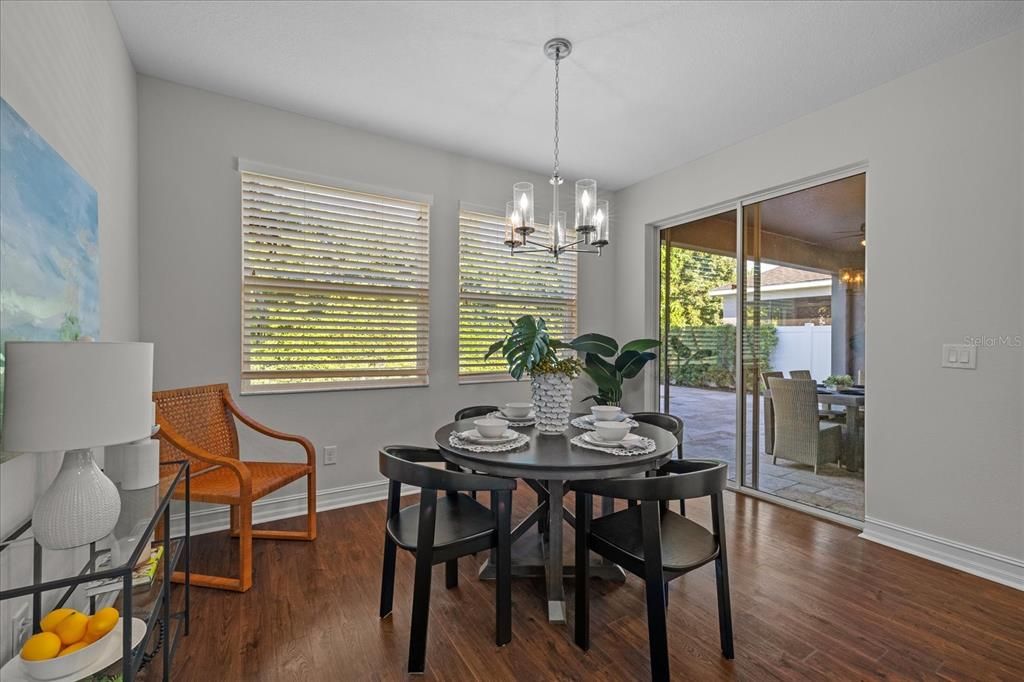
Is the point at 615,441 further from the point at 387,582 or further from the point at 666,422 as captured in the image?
the point at 387,582

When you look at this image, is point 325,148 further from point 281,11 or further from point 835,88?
point 835,88

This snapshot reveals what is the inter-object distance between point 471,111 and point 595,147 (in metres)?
1.07

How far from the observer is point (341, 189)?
3322 millimetres

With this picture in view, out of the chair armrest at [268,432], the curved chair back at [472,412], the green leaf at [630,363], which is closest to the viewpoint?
the chair armrest at [268,432]

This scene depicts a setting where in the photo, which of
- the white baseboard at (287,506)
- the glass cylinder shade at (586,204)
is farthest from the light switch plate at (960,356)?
the white baseboard at (287,506)

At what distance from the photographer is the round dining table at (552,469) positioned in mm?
1809

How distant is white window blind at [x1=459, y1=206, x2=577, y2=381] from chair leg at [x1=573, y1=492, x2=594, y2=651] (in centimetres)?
212

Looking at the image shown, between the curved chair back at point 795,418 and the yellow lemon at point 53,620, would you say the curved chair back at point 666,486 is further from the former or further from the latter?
the curved chair back at point 795,418

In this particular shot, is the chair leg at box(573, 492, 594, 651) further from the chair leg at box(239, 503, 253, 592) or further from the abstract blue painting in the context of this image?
the abstract blue painting

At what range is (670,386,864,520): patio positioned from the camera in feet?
10.2

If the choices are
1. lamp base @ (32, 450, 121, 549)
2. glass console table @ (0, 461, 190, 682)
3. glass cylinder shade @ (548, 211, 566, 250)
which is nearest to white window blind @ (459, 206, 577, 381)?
glass cylinder shade @ (548, 211, 566, 250)

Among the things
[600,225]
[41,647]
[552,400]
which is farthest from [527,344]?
[41,647]

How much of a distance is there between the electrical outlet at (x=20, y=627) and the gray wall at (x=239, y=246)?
1759mm

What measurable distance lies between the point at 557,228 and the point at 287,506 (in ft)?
8.03
